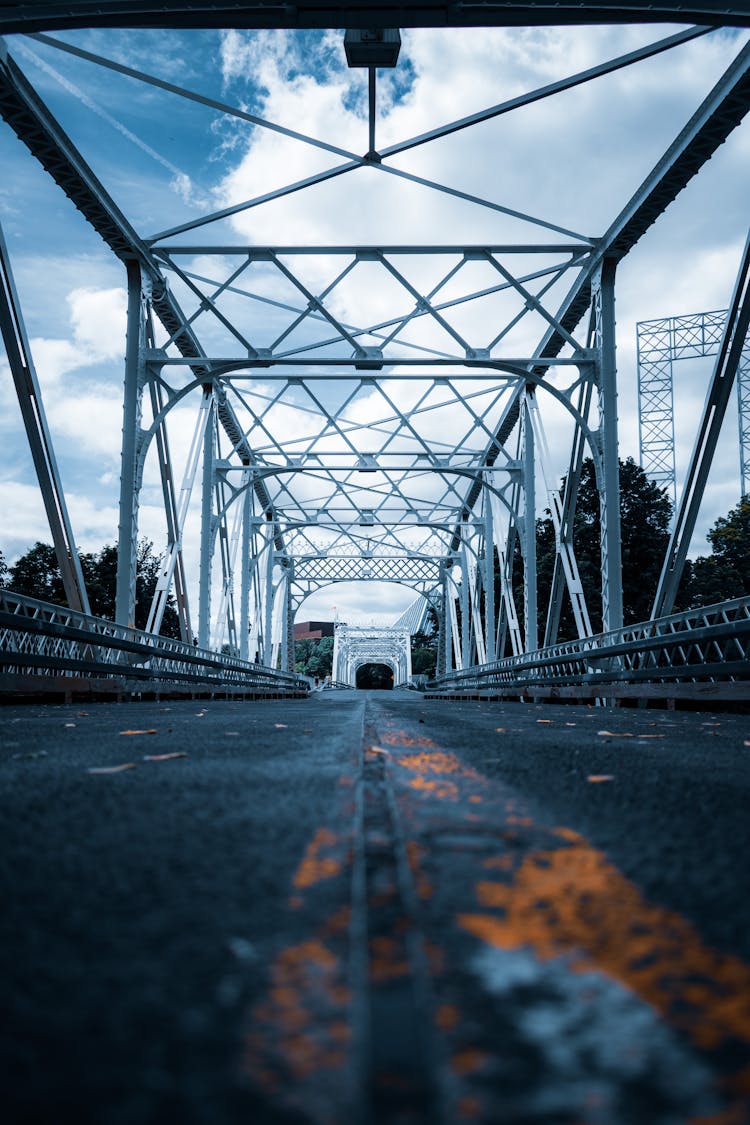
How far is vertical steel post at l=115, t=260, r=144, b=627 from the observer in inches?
688

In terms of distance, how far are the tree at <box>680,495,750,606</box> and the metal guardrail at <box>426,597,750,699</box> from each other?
17.8m

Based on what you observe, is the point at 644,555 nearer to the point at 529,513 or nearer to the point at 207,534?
the point at 529,513

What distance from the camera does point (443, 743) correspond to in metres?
4.44

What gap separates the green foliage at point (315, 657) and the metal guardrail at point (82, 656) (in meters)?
104

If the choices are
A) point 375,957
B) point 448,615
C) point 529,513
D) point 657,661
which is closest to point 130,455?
point 657,661

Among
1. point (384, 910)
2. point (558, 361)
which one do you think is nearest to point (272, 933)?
point (384, 910)

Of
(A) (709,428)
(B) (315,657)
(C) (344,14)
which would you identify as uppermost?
(B) (315,657)

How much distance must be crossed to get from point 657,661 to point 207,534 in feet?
57.1

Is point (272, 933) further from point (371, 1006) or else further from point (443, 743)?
point (443, 743)

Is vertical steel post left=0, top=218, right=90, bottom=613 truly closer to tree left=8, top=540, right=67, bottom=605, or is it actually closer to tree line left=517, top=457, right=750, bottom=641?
tree line left=517, top=457, right=750, bottom=641

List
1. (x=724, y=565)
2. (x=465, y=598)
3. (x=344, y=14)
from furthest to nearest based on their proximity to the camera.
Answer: (x=465, y=598) → (x=724, y=565) → (x=344, y=14)

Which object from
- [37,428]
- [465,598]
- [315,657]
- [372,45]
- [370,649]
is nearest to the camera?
[372,45]

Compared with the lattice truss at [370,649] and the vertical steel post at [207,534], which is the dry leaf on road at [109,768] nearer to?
the vertical steel post at [207,534]

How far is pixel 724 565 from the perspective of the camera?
120 feet
